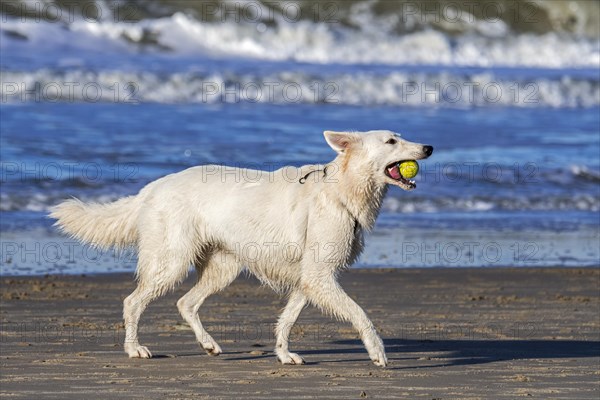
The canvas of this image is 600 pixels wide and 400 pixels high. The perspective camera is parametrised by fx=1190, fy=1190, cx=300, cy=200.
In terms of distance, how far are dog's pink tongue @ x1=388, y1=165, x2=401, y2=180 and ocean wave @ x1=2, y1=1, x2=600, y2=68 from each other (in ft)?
87.9

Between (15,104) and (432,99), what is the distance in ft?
36.5

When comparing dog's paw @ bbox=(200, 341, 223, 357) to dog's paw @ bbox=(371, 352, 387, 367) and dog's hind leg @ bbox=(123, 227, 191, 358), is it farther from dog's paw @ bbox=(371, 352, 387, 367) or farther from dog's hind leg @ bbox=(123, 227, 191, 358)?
dog's paw @ bbox=(371, 352, 387, 367)

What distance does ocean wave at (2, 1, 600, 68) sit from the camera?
35.4 metres

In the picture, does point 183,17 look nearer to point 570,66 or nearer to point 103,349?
point 570,66

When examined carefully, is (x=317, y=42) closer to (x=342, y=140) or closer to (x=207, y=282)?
(x=207, y=282)

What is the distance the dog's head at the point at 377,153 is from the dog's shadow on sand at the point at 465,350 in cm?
123

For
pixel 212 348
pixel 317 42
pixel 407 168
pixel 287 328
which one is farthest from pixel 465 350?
pixel 317 42

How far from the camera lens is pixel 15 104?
25859 millimetres

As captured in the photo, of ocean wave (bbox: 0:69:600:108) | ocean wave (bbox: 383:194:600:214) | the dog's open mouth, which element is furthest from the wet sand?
ocean wave (bbox: 0:69:600:108)

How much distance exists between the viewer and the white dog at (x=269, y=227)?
7.74 m

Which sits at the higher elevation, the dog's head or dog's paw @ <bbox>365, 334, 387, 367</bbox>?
the dog's head

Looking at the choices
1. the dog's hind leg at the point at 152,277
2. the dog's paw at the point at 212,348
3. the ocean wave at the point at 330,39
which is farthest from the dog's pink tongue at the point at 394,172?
the ocean wave at the point at 330,39

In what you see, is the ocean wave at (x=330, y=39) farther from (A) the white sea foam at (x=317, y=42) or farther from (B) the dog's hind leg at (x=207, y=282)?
(B) the dog's hind leg at (x=207, y=282)

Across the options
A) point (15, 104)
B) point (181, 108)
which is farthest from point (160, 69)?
point (15, 104)
